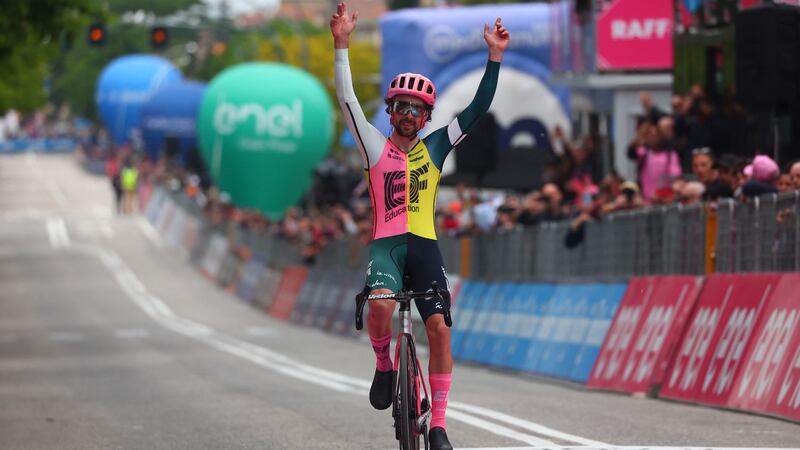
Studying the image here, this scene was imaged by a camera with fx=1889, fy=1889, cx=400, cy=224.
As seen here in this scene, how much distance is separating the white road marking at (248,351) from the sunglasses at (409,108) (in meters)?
2.48

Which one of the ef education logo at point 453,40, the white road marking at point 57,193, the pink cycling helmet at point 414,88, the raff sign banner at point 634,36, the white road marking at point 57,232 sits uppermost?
the ef education logo at point 453,40

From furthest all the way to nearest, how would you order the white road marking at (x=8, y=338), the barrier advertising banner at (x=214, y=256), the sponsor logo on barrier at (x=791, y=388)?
the barrier advertising banner at (x=214, y=256) < the white road marking at (x=8, y=338) < the sponsor logo on barrier at (x=791, y=388)

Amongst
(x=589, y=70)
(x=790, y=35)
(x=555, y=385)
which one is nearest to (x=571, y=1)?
(x=589, y=70)

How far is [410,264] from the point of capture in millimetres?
10266

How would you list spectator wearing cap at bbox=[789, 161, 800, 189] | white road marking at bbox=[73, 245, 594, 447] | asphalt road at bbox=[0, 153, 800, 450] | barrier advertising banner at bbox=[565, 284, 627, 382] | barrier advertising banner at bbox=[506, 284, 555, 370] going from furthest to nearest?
barrier advertising banner at bbox=[506, 284, 555, 370]
barrier advertising banner at bbox=[565, 284, 627, 382]
spectator wearing cap at bbox=[789, 161, 800, 189]
white road marking at bbox=[73, 245, 594, 447]
asphalt road at bbox=[0, 153, 800, 450]

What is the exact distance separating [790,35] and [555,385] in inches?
211

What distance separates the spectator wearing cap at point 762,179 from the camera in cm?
1569

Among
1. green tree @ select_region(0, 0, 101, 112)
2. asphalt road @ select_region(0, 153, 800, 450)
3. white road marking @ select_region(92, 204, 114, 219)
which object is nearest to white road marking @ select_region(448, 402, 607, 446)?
asphalt road @ select_region(0, 153, 800, 450)

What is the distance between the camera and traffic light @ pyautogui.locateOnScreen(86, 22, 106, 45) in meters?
41.9

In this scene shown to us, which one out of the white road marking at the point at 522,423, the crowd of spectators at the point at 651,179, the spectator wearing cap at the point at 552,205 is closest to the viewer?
the white road marking at the point at 522,423

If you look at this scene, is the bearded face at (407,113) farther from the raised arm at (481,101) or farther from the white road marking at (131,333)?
the white road marking at (131,333)

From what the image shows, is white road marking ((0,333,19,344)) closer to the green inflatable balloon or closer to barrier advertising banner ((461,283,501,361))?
barrier advertising banner ((461,283,501,361))

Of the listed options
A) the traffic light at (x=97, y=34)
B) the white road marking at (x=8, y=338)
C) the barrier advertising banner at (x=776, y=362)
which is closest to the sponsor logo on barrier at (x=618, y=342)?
the barrier advertising banner at (x=776, y=362)

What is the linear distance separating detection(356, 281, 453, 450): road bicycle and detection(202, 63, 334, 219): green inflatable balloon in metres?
42.9
